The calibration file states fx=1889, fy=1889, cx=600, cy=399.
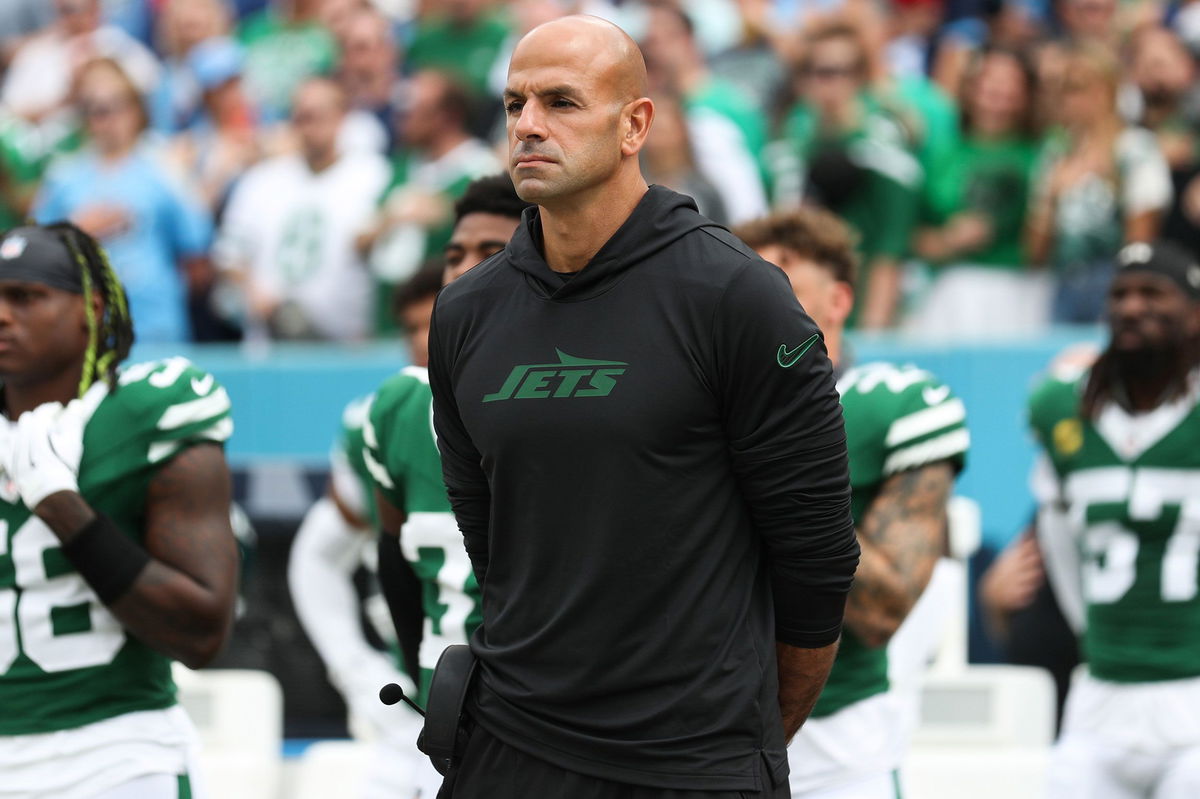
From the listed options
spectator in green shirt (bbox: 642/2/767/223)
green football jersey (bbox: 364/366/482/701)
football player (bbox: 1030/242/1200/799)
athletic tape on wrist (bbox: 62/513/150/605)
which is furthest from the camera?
spectator in green shirt (bbox: 642/2/767/223)

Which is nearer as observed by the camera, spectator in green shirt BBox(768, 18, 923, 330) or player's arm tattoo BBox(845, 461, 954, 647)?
player's arm tattoo BBox(845, 461, 954, 647)

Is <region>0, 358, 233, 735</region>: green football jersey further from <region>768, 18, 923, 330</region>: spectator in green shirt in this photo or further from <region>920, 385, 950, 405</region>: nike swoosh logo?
<region>768, 18, 923, 330</region>: spectator in green shirt

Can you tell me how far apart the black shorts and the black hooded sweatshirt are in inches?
0.7

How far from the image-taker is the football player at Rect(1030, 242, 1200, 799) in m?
5.15

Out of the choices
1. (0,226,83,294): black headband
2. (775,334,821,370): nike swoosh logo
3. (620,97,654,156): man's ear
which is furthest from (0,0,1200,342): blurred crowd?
(775,334,821,370): nike swoosh logo

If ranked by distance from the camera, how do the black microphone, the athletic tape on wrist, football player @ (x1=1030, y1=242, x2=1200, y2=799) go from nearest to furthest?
the black microphone, the athletic tape on wrist, football player @ (x1=1030, y1=242, x2=1200, y2=799)

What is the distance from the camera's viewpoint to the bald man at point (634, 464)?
2922 mm

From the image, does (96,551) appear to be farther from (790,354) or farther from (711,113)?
(711,113)

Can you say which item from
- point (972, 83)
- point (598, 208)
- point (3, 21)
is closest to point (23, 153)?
point (3, 21)

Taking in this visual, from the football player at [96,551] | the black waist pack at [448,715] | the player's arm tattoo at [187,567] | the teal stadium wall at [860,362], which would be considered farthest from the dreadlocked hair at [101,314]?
the teal stadium wall at [860,362]

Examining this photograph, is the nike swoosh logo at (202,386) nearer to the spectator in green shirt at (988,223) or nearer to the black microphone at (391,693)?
the black microphone at (391,693)

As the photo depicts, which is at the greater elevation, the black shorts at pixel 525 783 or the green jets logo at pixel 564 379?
the green jets logo at pixel 564 379

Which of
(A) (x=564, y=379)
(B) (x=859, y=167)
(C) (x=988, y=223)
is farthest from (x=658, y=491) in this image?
(C) (x=988, y=223)

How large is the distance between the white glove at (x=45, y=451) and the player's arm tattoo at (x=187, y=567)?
195mm
